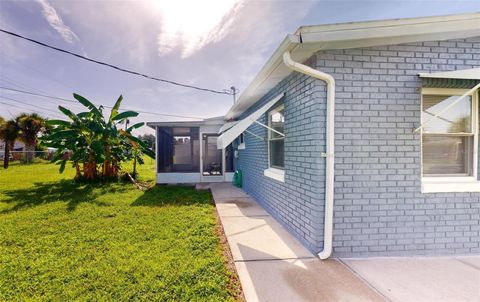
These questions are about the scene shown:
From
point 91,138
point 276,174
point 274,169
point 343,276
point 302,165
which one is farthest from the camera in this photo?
point 91,138

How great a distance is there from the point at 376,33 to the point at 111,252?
5631 millimetres

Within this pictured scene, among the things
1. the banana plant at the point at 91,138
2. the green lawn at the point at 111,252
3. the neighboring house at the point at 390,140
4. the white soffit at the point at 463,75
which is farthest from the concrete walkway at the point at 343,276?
the banana plant at the point at 91,138

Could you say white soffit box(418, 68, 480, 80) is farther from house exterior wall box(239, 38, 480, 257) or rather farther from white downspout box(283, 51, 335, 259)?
white downspout box(283, 51, 335, 259)

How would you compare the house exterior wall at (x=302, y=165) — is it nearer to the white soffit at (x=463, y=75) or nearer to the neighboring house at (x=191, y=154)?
the white soffit at (x=463, y=75)

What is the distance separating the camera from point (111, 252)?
3.81m

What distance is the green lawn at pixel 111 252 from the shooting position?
271 cm

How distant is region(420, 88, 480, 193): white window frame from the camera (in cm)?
360

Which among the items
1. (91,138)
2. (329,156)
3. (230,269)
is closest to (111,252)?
(230,269)

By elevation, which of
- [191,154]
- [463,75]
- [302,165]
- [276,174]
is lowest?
[276,174]

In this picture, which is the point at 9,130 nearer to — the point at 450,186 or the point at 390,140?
the point at 390,140

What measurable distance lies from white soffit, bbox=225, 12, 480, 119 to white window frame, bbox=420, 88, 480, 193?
889 millimetres

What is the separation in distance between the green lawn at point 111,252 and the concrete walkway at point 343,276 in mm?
437

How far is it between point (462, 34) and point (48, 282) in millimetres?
7302

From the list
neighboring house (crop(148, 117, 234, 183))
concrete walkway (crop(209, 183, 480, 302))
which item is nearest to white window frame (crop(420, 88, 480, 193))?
concrete walkway (crop(209, 183, 480, 302))
